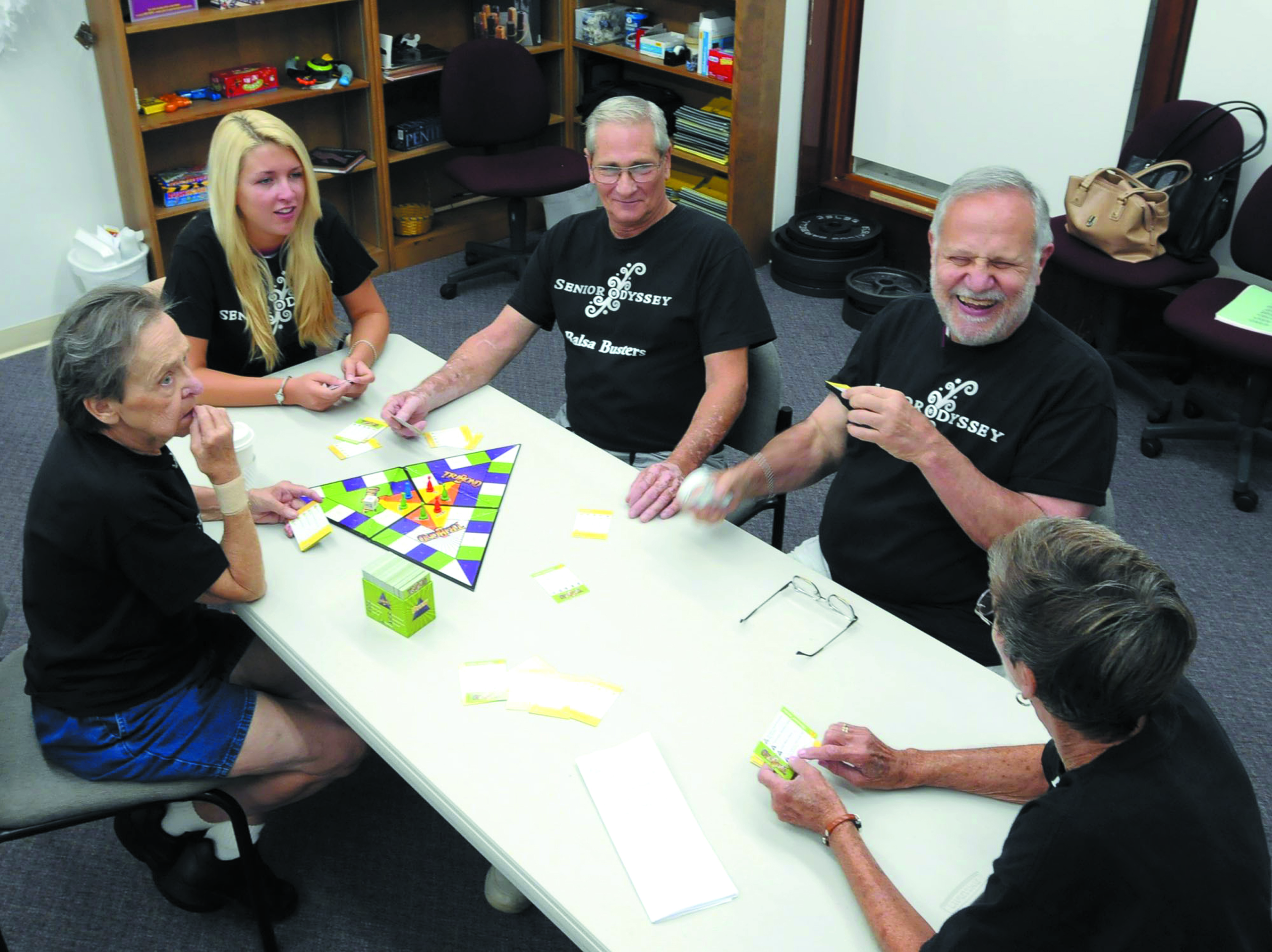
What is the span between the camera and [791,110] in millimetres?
5000

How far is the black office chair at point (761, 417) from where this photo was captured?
8.40 ft

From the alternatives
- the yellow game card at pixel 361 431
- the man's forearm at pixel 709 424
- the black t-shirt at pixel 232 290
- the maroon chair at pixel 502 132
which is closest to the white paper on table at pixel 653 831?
the man's forearm at pixel 709 424

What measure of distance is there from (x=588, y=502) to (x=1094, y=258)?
2562mm

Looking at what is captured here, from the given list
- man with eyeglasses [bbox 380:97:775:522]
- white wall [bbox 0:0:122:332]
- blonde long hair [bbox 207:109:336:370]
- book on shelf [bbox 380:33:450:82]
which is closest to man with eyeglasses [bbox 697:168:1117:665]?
man with eyeglasses [bbox 380:97:775:522]

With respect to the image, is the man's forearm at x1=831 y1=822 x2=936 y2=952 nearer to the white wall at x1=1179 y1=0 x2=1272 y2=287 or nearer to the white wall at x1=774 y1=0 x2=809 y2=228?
the white wall at x1=1179 y1=0 x2=1272 y2=287

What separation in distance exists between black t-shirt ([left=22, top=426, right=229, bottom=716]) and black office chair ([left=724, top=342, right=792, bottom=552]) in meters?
1.22

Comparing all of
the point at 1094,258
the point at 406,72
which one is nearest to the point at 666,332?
the point at 1094,258

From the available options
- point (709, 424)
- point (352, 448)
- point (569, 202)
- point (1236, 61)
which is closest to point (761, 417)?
point (709, 424)

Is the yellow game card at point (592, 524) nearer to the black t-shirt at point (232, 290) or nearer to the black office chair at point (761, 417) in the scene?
the black office chair at point (761, 417)

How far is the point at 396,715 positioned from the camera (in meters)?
1.73

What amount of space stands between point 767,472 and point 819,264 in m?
2.88

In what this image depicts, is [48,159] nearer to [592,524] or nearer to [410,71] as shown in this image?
[410,71]

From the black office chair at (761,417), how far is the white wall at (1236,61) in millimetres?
Result: 2222

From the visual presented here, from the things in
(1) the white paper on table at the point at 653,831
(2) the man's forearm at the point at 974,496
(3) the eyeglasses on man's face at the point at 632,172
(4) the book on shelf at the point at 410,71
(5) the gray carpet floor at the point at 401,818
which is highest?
(3) the eyeglasses on man's face at the point at 632,172
